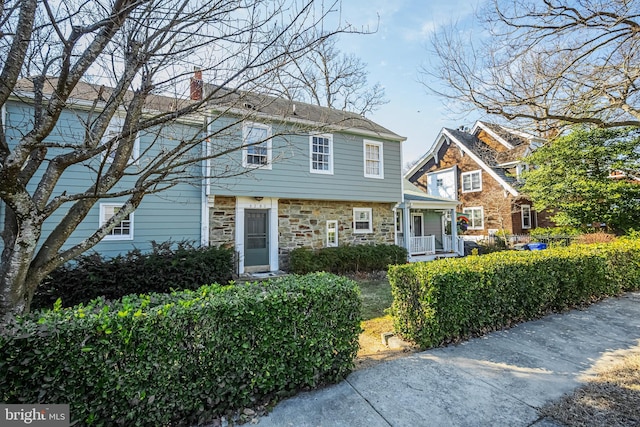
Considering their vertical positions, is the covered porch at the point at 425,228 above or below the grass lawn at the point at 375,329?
above

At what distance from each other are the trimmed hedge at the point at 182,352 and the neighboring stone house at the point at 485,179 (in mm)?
17223

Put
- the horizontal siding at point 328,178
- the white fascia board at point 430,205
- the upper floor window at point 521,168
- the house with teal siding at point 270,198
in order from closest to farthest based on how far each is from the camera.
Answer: the house with teal siding at point 270,198
the horizontal siding at point 328,178
the white fascia board at point 430,205
the upper floor window at point 521,168

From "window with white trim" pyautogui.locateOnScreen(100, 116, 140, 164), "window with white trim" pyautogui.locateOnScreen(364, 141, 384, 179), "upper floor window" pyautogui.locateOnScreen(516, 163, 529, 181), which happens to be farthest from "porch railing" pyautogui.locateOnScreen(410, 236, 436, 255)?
"window with white trim" pyautogui.locateOnScreen(100, 116, 140, 164)

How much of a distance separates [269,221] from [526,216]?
17.3 m

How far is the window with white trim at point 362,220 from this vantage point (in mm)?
11578

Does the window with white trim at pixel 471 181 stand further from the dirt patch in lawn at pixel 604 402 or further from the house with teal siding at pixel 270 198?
the dirt patch in lawn at pixel 604 402

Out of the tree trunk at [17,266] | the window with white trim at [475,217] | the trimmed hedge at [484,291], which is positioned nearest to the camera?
the tree trunk at [17,266]

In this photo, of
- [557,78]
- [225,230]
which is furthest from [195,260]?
[557,78]

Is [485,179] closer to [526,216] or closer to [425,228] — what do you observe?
[526,216]

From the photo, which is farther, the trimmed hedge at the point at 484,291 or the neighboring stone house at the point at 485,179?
the neighboring stone house at the point at 485,179

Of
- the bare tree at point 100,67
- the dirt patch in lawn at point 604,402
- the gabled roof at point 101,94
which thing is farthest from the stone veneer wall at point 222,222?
the dirt patch in lawn at point 604,402

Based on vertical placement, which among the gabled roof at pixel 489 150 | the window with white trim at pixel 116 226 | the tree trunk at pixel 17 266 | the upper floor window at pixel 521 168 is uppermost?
the gabled roof at pixel 489 150

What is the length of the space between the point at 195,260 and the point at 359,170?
660 centimetres

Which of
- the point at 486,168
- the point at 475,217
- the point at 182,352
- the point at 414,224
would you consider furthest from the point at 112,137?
the point at 475,217
